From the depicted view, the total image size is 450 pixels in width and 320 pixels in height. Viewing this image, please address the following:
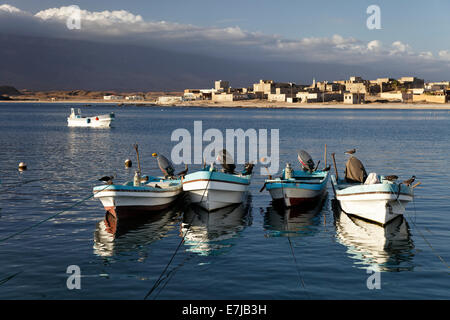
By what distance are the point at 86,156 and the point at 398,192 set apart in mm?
37058

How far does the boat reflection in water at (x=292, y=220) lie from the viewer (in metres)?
21.7

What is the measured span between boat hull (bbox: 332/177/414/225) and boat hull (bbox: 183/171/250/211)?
6259mm

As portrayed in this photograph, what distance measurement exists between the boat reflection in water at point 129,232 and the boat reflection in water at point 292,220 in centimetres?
461

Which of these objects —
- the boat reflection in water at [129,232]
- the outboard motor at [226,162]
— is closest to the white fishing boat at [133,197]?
the boat reflection in water at [129,232]

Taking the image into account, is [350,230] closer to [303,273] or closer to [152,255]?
[303,273]

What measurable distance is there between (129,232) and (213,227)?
386 centimetres

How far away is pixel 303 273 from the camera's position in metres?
16.0

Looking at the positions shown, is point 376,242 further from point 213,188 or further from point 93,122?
point 93,122

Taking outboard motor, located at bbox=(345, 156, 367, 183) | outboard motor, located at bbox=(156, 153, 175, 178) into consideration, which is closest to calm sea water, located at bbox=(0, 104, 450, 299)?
outboard motor, located at bbox=(345, 156, 367, 183)

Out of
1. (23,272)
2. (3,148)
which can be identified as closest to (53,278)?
(23,272)

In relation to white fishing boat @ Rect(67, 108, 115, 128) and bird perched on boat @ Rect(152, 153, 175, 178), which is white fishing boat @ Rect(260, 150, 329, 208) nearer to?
bird perched on boat @ Rect(152, 153, 175, 178)

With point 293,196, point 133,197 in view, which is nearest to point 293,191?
point 293,196

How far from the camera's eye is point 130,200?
23.2 m
